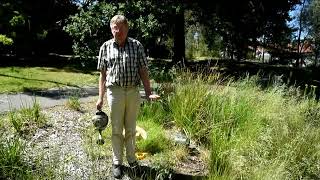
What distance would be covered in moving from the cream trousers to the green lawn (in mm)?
6372

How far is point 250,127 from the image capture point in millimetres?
7406

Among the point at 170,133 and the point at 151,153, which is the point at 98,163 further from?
the point at 170,133

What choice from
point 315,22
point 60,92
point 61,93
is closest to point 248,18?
point 60,92

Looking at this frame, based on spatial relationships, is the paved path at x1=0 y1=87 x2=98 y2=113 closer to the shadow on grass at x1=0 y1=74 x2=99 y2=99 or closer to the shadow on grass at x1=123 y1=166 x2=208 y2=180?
the shadow on grass at x1=0 y1=74 x2=99 y2=99

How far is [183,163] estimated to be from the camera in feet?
22.2

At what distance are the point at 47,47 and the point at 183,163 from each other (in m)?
18.8

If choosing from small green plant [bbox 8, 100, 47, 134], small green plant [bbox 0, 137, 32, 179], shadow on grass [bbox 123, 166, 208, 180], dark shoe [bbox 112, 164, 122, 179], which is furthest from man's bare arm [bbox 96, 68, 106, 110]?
small green plant [bbox 8, 100, 47, 134]

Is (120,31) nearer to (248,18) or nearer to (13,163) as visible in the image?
(13,163)

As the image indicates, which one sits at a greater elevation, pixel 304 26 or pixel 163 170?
pixel 304 26

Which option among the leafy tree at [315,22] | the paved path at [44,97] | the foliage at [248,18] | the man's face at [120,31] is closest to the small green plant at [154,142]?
the man's face at [120,31]

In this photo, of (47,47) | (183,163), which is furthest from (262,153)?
(47,47)

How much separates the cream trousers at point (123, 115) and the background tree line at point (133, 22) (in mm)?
10317

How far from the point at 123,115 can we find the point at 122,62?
64cm

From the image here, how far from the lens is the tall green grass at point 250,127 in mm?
6050
